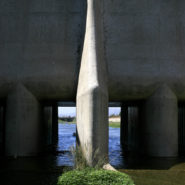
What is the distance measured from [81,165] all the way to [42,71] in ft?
20.9

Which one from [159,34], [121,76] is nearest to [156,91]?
[121,76]

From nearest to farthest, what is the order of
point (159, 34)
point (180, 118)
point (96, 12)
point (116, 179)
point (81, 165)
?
point (116, 179), point (81, 165), point (96, 12), point (159, 34), point (180, 118)

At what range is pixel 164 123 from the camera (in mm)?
12266

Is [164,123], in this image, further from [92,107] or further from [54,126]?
[54,126]

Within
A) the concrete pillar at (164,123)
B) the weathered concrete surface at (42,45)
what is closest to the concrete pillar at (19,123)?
the weathered concrete surface at (42,45)

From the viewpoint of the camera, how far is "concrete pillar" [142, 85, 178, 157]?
40.2 ft

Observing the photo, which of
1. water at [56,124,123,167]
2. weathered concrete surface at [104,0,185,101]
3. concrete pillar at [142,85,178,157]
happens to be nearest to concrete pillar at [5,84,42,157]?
water at [56,124,123,167]

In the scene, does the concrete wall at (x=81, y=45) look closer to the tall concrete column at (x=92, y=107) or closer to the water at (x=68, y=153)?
the tall concrete column at (x=92, y=107)

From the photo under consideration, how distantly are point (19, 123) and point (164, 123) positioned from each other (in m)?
6.39

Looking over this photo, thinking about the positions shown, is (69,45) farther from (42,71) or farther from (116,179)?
(116,179)

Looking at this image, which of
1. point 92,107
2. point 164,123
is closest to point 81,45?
point 92,107

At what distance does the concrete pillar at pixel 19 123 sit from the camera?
12180 mm

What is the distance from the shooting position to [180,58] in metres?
12.4

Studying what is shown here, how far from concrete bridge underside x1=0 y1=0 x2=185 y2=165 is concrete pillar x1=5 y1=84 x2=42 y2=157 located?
0.14ft
